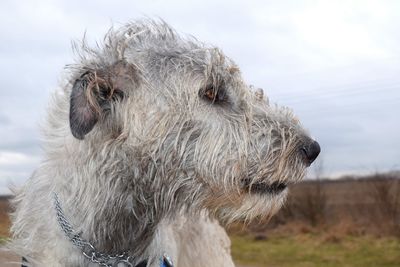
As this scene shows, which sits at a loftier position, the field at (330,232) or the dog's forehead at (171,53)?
the dog's forehead at (171,53)

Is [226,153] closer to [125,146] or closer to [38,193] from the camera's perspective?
[125,146]

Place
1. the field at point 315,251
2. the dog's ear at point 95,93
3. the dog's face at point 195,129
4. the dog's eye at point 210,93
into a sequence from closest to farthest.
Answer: the dog's ear at point 95,93, the dog's face at point 195,129, the dog's eye at point 210,93, the field at point 315,251

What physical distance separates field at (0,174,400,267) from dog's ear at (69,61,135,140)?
14303 mm


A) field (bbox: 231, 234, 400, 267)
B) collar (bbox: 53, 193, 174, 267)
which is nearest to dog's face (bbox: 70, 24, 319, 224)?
collar (bbox: 53, 193, 174, 267)

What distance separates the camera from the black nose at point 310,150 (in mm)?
4512

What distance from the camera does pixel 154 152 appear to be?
4465 mm

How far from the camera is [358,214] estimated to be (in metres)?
28.8

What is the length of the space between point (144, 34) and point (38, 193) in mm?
1321

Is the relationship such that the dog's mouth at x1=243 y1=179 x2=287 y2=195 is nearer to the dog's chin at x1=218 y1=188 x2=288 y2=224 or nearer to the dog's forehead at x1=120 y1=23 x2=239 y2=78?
the dog's chin at x1=218 y1=188 x2=288 y2=224

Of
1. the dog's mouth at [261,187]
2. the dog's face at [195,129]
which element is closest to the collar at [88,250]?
the dog's face at [195,129]

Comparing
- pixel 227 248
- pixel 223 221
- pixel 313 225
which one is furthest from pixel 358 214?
pixel 223 221

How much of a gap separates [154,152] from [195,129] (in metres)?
0.30

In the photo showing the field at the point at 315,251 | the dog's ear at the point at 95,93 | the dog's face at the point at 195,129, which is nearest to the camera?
the dog's ear at the point at 95,93

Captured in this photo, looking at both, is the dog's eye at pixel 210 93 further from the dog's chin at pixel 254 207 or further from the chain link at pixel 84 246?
the chain link at pixel 84 246
